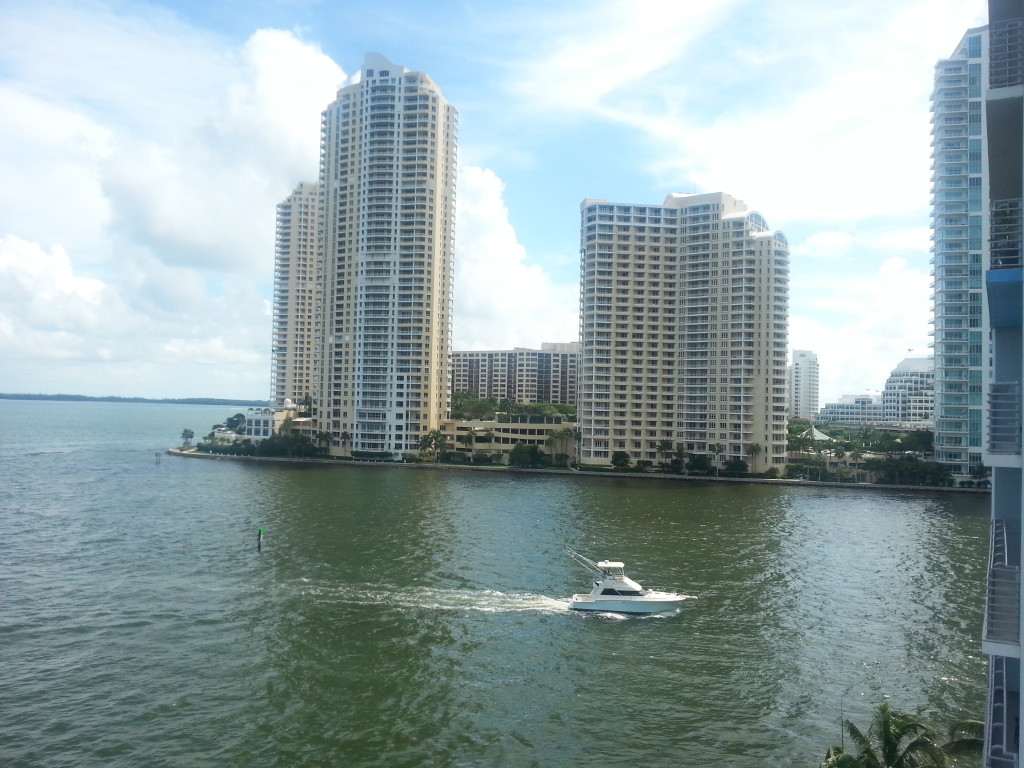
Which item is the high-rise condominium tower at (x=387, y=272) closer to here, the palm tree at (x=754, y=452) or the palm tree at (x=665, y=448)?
the palm tree at (x=665, y=448)

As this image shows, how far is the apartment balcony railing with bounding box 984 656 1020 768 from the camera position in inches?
302

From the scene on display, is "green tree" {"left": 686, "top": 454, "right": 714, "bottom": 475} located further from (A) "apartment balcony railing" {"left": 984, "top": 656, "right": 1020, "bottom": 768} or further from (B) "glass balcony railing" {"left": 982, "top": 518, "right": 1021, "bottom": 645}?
(B) "glass balcony railing" {"left": 982, "top": 518, "right": 1021, "bottom": 645}

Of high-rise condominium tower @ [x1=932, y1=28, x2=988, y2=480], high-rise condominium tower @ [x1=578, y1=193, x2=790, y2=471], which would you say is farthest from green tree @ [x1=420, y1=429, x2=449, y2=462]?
high-rise condominium tower @ [x1=932, y1=28, x2=988, y2=480]

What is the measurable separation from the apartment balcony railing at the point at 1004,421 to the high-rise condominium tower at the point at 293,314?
402 feet

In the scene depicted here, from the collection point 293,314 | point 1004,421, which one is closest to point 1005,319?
point 1004,421

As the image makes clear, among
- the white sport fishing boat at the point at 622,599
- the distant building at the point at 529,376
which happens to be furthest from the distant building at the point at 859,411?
the white sport fishing boat at the point at 622,599

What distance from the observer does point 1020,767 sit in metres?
6.82

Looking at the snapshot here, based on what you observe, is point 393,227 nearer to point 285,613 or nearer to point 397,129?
point 397,129

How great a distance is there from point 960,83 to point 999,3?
89.3m

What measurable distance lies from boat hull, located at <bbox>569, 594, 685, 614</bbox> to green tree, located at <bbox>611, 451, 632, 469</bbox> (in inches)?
2249

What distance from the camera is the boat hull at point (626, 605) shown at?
2833cm

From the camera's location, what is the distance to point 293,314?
124 metres

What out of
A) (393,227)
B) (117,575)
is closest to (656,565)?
(117,575)

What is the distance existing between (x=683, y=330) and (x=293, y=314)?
7117 cm
